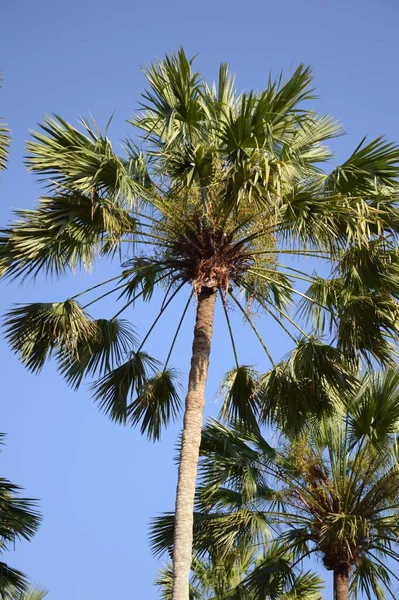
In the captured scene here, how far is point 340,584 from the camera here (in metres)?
12.9

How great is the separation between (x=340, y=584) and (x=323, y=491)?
4.12 feet

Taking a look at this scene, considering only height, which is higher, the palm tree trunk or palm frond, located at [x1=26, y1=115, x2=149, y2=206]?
palm frond, located at [x1=26, y1=115, x2=149, y2=206]

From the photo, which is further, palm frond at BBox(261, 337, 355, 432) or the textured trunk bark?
the textured trunk bark

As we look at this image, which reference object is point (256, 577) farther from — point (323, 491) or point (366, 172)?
point (366, 172)

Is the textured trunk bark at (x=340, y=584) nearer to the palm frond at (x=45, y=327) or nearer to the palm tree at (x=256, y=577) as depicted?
the palm tree at (x=256, y=577)

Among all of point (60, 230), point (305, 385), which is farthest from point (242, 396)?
point (60, 230)

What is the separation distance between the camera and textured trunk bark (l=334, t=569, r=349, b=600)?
42.3ft

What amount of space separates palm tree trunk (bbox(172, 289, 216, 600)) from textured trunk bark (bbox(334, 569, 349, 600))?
12.1ft

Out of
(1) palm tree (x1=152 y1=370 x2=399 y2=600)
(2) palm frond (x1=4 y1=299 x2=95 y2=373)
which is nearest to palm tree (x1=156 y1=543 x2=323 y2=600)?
(1) palm tree (x1=152 y1=370 x2=399 y2=600)

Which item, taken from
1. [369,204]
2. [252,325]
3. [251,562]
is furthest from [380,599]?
[369,204]

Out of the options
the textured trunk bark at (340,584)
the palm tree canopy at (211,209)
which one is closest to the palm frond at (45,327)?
the palm tree canopy at (211,209)

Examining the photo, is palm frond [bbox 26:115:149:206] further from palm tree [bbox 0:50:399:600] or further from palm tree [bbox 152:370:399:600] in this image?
palm tree [bbox 152:370:399:600]

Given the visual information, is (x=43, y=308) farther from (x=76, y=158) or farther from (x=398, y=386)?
(x=398, y=386)

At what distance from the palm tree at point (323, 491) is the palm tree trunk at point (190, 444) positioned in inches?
90.0
